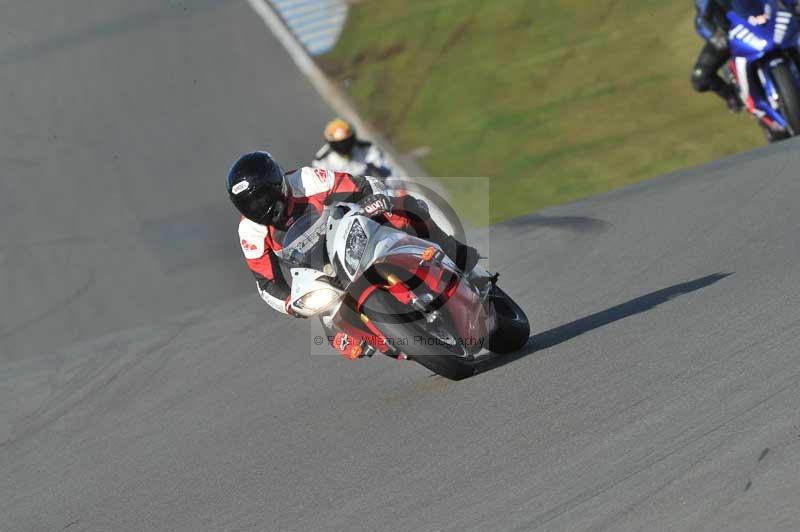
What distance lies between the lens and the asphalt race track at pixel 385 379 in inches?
177

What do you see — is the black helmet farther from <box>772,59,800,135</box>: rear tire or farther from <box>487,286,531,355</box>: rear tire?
<box>772,59,800,135</box>: rear tire

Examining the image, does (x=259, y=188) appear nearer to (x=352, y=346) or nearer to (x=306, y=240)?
(x=306, y=240)

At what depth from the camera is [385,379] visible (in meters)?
7.16

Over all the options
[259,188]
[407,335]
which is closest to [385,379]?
[407,335]

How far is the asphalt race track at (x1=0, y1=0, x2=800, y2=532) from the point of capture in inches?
177

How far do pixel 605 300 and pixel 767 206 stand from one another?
5.61 ft

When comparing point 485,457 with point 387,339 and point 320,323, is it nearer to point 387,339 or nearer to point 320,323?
point 387,339

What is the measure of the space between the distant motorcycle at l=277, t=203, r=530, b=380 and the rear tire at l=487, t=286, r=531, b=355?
16 cm

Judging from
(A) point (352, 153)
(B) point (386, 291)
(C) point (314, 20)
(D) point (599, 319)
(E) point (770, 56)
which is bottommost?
(C) point (314, 20)

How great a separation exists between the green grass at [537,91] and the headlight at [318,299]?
6675mm

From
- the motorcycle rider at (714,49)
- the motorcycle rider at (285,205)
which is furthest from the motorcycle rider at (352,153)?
the motorcycle rider at (285,205)

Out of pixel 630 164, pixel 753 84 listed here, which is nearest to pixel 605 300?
pixel 753 84

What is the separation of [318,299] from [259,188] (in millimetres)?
676

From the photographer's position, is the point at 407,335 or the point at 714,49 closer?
the point at 407,335
